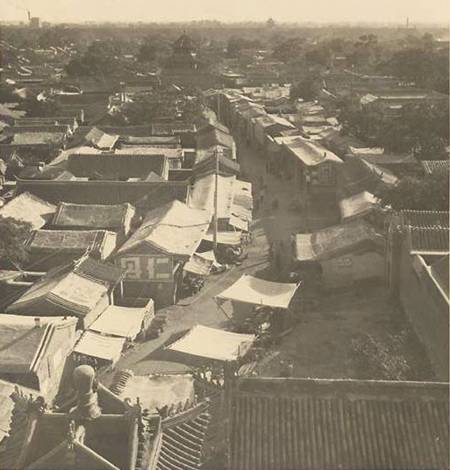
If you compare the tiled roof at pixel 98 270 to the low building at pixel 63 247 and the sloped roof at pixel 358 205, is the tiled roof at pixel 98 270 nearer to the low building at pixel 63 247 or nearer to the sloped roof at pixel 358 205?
the low building at pixel 63 247

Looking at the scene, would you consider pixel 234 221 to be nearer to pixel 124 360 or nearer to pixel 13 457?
pixel 124 360

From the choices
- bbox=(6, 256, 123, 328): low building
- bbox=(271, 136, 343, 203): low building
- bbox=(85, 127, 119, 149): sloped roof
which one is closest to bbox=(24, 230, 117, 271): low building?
bbox=(6, 256, 123, 328): low building

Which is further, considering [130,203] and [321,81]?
[321,81]

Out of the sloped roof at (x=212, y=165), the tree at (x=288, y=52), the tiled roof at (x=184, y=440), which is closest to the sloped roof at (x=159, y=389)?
the tiled roof at (x=184, y=440)

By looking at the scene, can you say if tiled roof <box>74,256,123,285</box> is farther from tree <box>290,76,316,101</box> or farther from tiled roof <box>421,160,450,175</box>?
tree <box>290,76,316,101</box>

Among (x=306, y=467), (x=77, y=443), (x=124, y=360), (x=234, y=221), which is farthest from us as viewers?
(x=234, y=221)

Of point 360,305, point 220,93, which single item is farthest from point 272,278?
point 220,93
